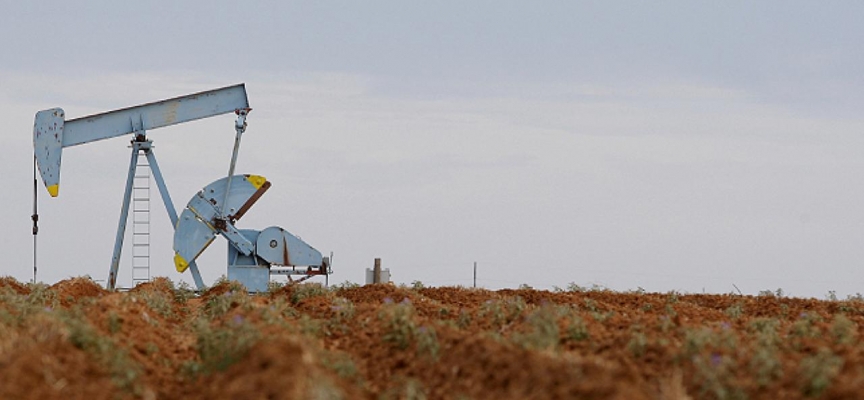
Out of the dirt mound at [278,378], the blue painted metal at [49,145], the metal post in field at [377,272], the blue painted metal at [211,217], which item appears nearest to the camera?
the dirt mound at [278,378]

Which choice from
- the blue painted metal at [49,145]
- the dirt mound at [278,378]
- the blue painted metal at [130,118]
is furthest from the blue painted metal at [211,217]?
the dirt mound at [278,378]

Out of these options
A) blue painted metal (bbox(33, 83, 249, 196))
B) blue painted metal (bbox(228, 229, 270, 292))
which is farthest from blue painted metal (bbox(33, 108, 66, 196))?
blue painted metal (bbox(228, 229, 270, 292))

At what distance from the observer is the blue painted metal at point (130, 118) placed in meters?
23.2

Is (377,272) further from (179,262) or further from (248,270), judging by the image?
(179,262)

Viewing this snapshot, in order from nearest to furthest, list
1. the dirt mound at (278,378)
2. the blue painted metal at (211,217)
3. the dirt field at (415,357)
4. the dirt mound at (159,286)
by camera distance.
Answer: the dirt mound at (278,378) < the dirt field at (415,357) < the dirt mound at (159,286) < the blue painted metal at (211,217)

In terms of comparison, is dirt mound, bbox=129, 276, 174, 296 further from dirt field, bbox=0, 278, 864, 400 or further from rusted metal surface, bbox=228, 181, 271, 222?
dirt field, bbox=0, 278, 864, 400

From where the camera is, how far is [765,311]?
1795cm

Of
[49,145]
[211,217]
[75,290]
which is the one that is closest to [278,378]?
[75,290]

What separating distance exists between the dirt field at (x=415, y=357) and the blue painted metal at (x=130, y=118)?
895 centimetres

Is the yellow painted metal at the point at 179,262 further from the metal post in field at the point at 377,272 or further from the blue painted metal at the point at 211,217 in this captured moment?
the metal post in field at the point at 377,272

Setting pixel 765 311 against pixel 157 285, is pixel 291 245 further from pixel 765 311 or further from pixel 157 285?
pixel 765 311

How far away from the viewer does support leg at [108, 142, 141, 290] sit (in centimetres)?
2336

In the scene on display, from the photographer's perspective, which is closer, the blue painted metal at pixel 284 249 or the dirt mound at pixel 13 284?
the dirt mound at pixel 13 284

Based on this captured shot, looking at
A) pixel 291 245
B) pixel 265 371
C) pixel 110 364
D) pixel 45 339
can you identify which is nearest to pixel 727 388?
pixel 265 371
